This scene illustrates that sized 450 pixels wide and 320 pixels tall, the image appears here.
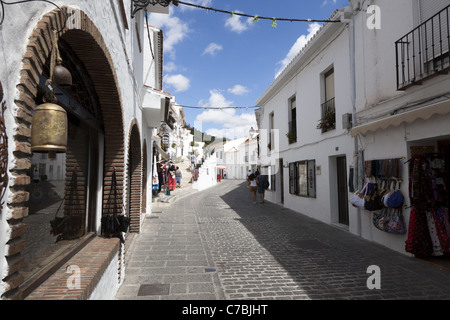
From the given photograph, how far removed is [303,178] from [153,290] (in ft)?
26.9

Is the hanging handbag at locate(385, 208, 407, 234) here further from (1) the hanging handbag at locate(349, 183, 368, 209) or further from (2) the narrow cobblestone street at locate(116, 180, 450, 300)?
(1) the hanging handbag at locate(349, 183, 368, 209)

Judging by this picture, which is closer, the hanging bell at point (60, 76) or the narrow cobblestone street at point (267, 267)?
the hanging bell at point (60, 76)

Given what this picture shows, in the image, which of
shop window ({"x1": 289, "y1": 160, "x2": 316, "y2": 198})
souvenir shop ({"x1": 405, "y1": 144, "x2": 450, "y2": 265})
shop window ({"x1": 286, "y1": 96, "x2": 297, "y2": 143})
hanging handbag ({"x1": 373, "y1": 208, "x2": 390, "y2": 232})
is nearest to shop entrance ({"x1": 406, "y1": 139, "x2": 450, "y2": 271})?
souvenir shop ({"x1": 405, "y1": 144, "x2": 450, "y2": 265})

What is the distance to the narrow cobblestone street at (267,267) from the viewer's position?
4.20m

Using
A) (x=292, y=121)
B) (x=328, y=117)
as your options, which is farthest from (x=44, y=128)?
(x=292, y=121)

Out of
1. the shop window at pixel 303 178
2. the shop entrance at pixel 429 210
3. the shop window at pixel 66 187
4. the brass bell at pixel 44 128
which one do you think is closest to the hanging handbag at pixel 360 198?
the shop entrance at pixel 429 210

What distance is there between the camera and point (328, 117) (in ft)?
30.2

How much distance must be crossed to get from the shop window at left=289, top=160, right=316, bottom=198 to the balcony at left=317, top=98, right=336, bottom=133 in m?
1.42

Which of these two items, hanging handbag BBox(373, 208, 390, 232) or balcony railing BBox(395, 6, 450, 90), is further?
hanging handbag BBox(373, 208, 390, 232)

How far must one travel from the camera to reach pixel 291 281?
15.2 ft

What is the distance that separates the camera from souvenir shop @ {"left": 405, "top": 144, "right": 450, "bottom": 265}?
5500mm

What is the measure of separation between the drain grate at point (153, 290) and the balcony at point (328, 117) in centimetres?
702

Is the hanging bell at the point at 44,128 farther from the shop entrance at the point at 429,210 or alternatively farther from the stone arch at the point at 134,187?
the shop entrance at the point at 429,210
